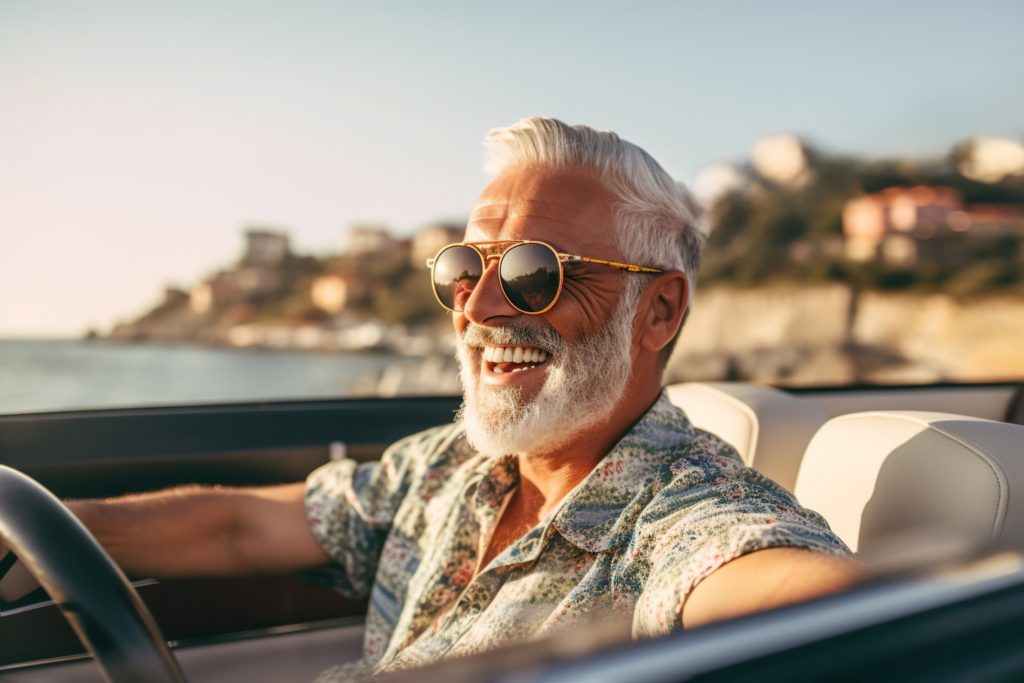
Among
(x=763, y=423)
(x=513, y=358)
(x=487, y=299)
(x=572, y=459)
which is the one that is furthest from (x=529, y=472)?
(x=763, y=423)

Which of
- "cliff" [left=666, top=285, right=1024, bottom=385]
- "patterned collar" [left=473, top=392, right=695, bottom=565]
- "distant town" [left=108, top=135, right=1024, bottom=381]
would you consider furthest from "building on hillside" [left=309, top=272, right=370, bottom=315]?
"cliff" [left=666, top=285, right=1024, bottom=385]

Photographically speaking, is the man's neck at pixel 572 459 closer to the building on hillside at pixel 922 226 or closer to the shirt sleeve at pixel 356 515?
the shirt sleeve at pixel 356 515

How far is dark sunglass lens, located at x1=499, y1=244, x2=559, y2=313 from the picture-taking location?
1.55m

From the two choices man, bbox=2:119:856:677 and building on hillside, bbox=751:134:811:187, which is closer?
man, bbox=2:119:856:677

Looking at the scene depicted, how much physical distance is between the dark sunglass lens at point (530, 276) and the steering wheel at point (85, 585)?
0.75m

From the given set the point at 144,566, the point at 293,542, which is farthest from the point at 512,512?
the point at 144,566

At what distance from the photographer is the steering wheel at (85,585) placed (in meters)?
1.00

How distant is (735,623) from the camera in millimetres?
730

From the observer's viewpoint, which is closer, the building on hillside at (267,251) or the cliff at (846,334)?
the building on hillside at (267,251)

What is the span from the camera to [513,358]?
1.63 metres

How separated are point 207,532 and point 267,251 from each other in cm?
672

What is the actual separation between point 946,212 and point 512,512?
942 inches

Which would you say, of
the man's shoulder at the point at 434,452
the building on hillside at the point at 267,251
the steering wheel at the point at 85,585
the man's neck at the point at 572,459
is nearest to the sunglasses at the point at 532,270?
the man's neck at the point at 572,459

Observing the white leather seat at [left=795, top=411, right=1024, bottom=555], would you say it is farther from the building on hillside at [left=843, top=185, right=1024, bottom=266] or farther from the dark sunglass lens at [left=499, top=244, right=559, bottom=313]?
the building on hillside at [left=843, top=185, right=1024, bottom=266]
